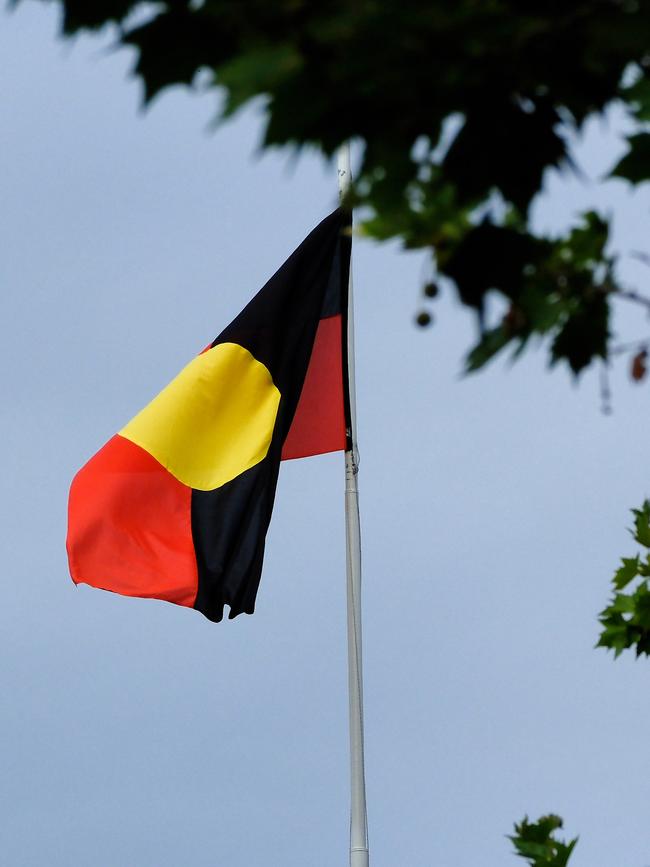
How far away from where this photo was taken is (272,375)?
13922 mm

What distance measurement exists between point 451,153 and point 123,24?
2.07ft

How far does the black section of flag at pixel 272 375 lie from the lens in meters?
13.1

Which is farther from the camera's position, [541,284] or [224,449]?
[224,449]

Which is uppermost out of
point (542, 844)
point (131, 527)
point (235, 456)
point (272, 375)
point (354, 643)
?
point (272, 375)

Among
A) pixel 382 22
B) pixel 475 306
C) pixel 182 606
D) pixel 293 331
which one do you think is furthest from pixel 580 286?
pixel 293 331

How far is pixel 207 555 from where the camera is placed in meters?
13.2

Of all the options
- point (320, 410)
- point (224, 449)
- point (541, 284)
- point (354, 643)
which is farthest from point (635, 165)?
point (320, 410)

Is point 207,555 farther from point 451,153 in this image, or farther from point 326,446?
point 451,153

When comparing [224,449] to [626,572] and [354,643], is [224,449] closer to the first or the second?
[354,643]

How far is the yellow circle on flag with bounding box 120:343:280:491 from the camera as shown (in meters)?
13.7

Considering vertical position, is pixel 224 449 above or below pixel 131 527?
above

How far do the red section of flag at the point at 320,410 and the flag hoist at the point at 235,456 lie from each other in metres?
0.01

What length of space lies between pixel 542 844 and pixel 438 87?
2.80 m

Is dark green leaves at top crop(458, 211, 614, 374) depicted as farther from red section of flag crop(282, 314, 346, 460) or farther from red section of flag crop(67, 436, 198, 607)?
red section of flag crop(282, 314, 346, 460)
